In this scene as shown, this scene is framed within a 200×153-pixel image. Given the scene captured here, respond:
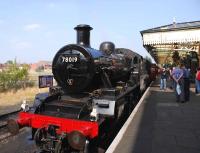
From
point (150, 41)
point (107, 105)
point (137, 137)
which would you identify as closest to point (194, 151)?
point (137, 137)

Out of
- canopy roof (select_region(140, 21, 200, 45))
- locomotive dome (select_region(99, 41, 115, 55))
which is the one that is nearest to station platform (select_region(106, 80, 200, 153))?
locomotive dome (select_region(99, 41, 115, 55))

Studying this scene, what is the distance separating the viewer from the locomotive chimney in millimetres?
9242

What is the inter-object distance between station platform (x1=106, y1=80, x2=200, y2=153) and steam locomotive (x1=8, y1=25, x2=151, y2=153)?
2.13 ft

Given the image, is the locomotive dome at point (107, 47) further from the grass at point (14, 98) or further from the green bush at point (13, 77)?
the green bush at point (13, 77)

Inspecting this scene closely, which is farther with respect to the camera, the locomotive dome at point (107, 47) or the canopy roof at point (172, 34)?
the canopy roof at point (172, 34)

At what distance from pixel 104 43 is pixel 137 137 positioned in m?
4.94

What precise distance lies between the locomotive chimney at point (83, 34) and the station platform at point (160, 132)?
271cm

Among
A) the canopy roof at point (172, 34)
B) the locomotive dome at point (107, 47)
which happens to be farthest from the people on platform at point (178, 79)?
the canopy roof at point (172, 34)

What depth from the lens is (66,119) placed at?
7.22 metres

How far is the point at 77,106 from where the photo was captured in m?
7.98

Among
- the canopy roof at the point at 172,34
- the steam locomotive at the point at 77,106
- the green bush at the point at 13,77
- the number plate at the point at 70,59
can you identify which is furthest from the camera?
the green bush at the point at 13,77

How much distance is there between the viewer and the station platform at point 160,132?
6.38 m

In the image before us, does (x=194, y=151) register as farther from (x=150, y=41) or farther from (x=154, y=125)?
(x=150, y=41)

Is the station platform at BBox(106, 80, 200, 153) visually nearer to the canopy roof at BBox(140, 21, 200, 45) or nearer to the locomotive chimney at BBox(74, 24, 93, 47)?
the locomotive chimney at BBox(74, 24, 93, 47)
